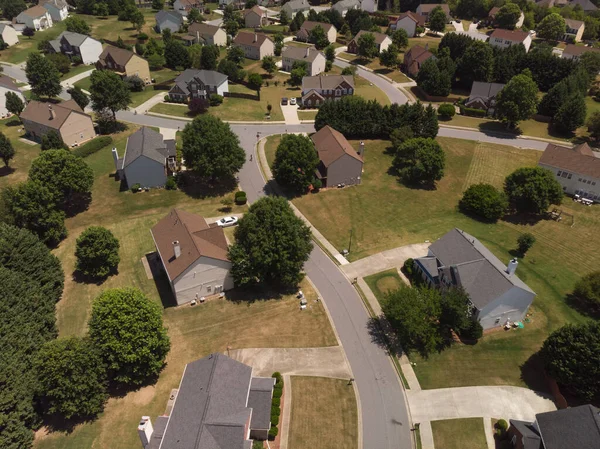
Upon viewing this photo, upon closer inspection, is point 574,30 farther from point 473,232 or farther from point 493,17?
point 473,232

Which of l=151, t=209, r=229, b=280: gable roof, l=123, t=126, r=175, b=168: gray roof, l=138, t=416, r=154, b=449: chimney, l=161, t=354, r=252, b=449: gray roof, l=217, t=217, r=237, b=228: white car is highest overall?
l=123, t=126, r=175, b=168: gray roof

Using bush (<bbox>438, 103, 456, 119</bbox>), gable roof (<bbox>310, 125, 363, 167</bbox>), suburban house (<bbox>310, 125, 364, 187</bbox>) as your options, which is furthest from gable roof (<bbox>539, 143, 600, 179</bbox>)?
gable roof (<bbox>310, 125, 363, 167</bbox>)

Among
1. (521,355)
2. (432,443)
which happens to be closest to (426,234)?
(521,355)

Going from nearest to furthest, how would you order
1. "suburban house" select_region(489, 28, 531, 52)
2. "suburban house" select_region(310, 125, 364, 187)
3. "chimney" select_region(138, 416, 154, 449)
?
"chimney" select_region(138, 416, 154, 449)
"suburban house" select_region(310, 125, 364, 187)
"suburban house" select_region(489, 28, 531, 52)

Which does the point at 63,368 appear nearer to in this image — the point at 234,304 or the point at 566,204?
the point at 234,304

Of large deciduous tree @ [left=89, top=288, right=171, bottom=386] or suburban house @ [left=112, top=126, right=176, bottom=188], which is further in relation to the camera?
suburban house @ [left=112, top=126, right=176, bottom=188]

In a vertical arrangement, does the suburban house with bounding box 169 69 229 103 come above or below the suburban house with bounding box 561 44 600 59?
below

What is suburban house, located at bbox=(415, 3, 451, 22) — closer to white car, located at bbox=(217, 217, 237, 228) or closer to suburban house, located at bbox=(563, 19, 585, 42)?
suburban house, located at bbox=(563, 19, 585, 42)

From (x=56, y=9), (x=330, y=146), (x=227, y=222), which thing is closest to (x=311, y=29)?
(x=330, y=146)
